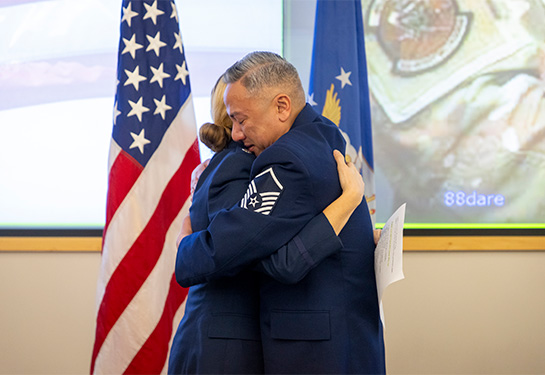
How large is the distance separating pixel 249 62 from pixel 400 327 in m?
1.86

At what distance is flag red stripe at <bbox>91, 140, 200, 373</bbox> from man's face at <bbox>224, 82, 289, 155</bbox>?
0.99 meters

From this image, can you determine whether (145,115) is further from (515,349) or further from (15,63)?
(515,349)

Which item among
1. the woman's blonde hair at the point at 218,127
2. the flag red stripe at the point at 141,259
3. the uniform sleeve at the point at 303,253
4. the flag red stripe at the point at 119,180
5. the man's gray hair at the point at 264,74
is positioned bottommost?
the flag red stripe at the point at 141,259

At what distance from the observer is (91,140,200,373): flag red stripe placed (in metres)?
2.20

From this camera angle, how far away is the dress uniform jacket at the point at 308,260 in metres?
1.19

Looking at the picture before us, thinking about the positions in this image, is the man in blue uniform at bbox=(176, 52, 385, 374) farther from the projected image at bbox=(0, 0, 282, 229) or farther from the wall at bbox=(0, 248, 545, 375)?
the projected image at bbox=(0, 0, 282, 229)

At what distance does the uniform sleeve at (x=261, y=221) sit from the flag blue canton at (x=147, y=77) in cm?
115

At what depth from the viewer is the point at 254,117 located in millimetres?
1346

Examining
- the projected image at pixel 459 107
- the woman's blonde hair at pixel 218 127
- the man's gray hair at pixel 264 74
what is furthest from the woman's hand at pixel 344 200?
the projected image at pixel 459 107

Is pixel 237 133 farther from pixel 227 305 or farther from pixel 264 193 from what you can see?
pixel 227 305

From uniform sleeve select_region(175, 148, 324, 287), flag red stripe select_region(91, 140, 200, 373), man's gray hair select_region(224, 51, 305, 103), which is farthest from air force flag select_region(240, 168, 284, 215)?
flag red stripe select_region(91, 140, 200, 373)

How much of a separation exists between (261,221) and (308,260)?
0.14 m

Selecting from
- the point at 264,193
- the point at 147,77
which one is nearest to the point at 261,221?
the point at 264,193

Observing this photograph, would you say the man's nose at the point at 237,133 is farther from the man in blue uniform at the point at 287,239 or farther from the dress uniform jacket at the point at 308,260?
the dress uniform jacket at the point at 308,260
